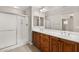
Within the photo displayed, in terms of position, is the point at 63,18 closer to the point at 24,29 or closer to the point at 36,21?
the point at 36,21

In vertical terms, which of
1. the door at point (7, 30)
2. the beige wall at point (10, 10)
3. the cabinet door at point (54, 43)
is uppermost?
the beige wall at point (10, 10)

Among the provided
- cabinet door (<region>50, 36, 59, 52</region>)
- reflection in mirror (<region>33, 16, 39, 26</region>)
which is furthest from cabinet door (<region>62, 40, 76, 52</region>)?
reflection in mirror (<region>33, 16, 39, 26</region>)

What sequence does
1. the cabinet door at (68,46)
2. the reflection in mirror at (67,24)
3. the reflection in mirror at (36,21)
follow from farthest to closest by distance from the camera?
the reflection in mirror at (36,21), the reflection in mirror at (67,24), the cabinet door at (68,46)

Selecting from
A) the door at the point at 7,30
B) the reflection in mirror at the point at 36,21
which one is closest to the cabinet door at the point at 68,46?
the reflection in mirror at the point at 36,21

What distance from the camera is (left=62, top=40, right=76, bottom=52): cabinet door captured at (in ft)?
3.66

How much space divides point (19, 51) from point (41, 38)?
0.88m

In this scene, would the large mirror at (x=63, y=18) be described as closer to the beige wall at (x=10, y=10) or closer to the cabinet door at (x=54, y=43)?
the cabinet door at (x=54, y=43)

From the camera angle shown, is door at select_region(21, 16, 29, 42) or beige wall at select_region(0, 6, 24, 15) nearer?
beige wall at select_region(0, 6, 24, 15)

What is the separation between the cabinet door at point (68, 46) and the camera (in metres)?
1.12

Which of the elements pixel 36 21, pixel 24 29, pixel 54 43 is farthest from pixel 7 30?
pixel 54 43

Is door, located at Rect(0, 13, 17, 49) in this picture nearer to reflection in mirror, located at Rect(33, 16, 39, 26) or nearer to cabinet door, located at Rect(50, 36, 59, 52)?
reflection in mirror, located at Rect(33, 16, 39, 26)

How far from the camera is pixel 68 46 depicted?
1203 millimetres

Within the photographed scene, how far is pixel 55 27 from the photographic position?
1381 mm
